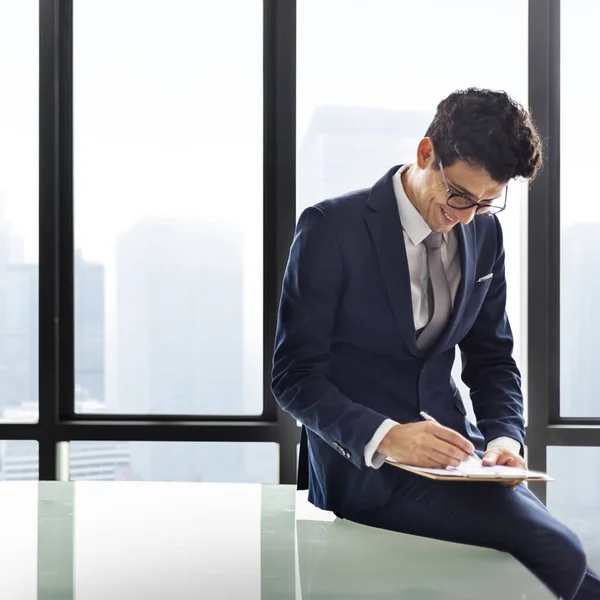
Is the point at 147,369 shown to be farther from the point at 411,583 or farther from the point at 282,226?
the point at 411,583

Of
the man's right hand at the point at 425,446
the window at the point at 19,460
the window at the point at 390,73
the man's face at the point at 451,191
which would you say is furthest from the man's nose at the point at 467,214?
the window at the point at 19,460

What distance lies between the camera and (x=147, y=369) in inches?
88.1

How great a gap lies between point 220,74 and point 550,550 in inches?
72.3

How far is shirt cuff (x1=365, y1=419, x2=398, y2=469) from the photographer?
3.37 feet

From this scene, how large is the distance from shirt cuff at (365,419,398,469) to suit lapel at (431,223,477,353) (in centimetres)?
20

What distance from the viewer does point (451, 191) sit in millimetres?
1121

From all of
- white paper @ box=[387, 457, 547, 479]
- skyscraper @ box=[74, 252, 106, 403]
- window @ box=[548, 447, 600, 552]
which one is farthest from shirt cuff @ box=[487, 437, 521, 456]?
skyscraper @ box=[74, 252, 106, 403]

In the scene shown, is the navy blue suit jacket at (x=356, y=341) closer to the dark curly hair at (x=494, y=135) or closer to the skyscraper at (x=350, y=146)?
the dark curly hair at (x=494, y=135)

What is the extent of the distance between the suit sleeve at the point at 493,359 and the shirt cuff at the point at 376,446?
1.00 feet

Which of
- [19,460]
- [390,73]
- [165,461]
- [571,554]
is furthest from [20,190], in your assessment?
[571,554]

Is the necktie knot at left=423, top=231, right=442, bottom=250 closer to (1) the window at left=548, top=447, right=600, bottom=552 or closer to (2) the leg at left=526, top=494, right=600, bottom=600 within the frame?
(2) the leg at left=526, top=494, right=600, bottom=600

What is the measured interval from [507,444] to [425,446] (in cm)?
26

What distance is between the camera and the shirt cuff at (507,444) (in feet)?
3.83

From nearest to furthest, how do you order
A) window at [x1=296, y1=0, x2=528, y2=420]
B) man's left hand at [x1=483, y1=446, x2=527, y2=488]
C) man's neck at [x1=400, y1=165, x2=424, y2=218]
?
man's left hand at [x1=483, y1=446, x2=527, y2=488] < man's neck at [x1=400, y1=165, x2=424, y2=218] < window at [x1=296, y1=0, x2=528, y2=420]
